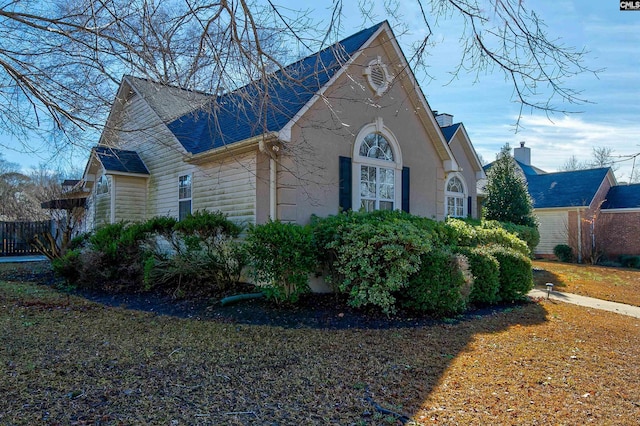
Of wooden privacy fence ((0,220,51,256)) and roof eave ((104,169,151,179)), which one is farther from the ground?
roof eave ((104,169,151,179))

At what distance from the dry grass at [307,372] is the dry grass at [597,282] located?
13.7 feet

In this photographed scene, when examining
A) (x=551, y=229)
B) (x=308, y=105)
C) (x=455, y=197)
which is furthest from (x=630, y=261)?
(x=308, y=105)

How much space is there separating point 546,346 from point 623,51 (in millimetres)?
3854

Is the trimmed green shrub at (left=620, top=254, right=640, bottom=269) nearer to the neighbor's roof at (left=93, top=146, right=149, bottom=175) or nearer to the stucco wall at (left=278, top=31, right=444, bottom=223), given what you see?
the stucco wall at (left=278, top=31, right=444, bottom=223)

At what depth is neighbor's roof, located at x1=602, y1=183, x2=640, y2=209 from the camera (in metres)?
22.0

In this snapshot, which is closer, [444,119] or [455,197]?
[455,197]

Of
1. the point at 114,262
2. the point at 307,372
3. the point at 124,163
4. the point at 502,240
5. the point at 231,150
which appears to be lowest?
the point at 307,372

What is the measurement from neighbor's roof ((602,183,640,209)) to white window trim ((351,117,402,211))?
17.4 metres

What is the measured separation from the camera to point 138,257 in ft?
32.2

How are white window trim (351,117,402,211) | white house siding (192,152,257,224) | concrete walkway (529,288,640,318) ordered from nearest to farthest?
1. concrete walkway (529,288,640,318)
2. white house siding (192,152,257,224)
3. white window trim (351,117,402,211)

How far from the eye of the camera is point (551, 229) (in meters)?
23.1

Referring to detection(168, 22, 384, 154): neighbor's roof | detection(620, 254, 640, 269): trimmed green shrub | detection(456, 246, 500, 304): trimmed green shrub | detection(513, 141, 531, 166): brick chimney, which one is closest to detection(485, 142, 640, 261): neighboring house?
detection(620, 254, 640, 269): trimmed green shrub

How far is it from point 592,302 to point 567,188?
54.0 ft

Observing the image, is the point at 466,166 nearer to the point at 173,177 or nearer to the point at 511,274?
the point at 511,274
